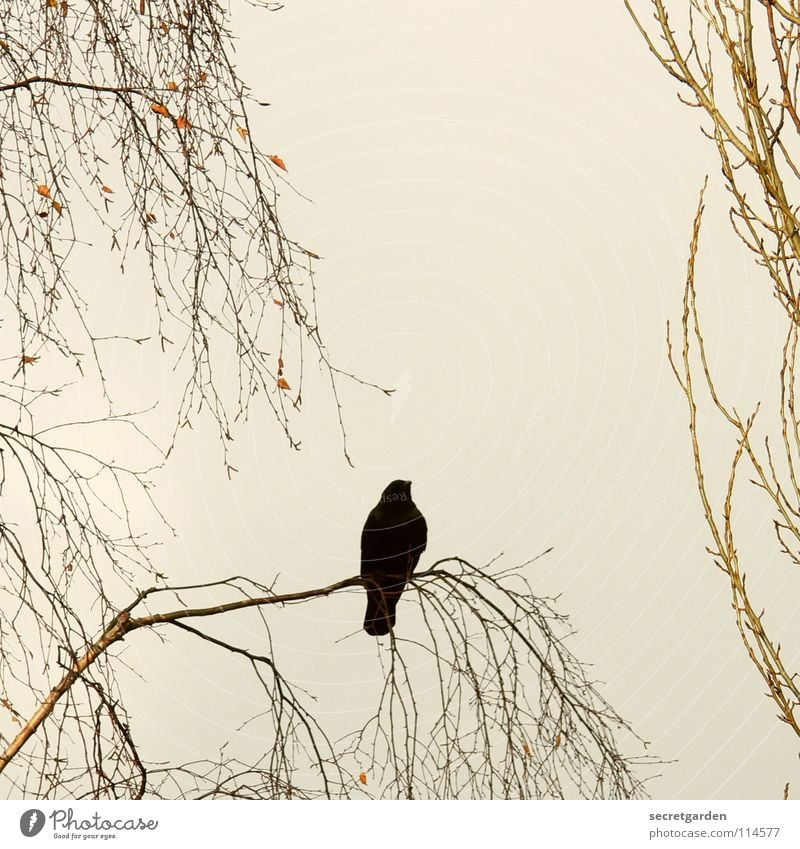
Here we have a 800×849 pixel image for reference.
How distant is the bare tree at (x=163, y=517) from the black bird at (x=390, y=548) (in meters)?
0.03

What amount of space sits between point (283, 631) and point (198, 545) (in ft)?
0.67

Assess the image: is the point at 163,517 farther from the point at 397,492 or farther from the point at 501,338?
the point at 501,338

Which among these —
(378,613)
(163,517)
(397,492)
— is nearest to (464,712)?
(378,613)

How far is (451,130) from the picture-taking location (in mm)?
1778

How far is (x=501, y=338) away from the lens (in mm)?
1775

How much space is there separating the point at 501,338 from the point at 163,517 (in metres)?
0.65

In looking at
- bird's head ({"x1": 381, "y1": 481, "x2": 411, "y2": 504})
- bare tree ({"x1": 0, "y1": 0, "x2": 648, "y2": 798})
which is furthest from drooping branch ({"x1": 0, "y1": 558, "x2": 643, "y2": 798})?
bird's head ({"x1": 381, "y1": 481, "x2": 411, "y2": 504})

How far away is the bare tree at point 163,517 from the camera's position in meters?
1.58

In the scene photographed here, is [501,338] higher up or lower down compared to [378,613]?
higher up

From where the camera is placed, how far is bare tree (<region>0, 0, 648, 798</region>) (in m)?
1.58
